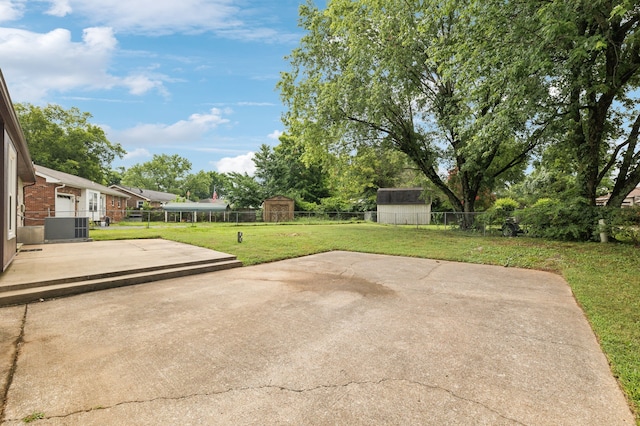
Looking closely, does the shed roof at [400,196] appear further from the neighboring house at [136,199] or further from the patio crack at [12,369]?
the patio crack at [12,369]

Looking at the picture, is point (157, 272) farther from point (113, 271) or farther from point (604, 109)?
point (604, 109)

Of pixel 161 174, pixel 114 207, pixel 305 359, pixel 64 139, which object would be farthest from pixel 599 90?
pixel 161 174

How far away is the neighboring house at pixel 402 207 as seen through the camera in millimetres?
27109

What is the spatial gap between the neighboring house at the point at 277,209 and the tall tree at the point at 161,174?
36809 mm

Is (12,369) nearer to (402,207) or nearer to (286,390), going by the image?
(286,390)

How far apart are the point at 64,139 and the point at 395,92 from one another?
111ft

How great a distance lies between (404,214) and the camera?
2748 centimetres

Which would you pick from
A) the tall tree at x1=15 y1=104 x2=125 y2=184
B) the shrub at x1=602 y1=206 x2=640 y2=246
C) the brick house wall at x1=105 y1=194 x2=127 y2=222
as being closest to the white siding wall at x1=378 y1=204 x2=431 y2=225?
the shrub at x1=602 y1=206 x2=640 y2=246

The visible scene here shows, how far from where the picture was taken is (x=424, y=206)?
27281 mm

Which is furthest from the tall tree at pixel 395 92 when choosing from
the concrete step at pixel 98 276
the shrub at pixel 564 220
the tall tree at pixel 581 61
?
the concrete step at pixel 98 276

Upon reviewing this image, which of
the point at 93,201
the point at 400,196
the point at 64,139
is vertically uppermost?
the point at 64,139

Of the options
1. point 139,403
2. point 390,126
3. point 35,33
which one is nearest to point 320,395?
point 139,403

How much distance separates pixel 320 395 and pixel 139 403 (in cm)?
122

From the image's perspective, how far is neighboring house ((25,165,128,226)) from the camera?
50.8 feet
